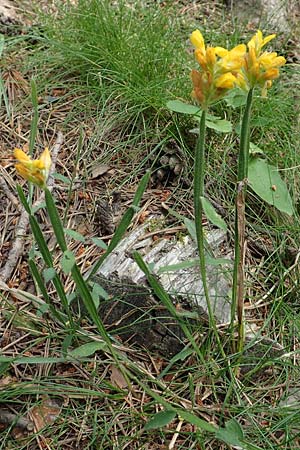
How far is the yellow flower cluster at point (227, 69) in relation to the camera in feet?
3.44

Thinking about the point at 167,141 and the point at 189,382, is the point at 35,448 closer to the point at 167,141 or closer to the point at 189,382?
the point at 189,382

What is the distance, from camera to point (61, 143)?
1.86 meters

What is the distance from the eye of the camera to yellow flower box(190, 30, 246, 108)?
1048mm

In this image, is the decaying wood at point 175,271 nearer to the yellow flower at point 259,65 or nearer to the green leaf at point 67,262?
the green leaf at point 67,262

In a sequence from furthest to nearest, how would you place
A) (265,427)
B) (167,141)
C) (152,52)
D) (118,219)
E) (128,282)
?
(152,52)
(167,141)
(118,219)
(128,282)
(265,427)

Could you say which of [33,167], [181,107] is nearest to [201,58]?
[33,167]

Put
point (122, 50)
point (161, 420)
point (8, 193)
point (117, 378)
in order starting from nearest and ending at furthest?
point (161, 420)
point (117, 378)
point (8, 193)
point (122, 50)

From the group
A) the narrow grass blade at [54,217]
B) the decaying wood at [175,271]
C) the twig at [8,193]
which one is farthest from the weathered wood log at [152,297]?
the twig at [8,193]

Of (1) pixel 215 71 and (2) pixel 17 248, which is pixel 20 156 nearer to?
(1) pixel 215 71

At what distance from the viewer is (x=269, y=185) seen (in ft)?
5.66

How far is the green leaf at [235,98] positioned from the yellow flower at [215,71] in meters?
0.71

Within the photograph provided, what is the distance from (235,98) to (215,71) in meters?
0.77

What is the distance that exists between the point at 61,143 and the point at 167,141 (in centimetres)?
33

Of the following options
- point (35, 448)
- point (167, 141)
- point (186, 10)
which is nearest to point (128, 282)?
point (35, 448)
